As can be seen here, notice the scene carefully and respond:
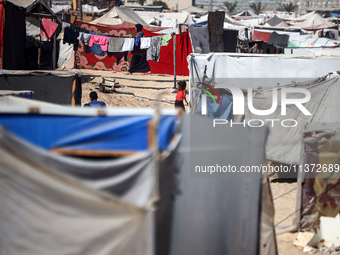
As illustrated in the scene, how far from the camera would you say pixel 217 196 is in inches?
152

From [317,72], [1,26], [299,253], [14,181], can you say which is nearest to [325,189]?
[299,253]

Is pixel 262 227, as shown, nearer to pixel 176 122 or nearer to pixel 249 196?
pixel 249 196

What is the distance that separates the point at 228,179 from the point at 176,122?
939 mm

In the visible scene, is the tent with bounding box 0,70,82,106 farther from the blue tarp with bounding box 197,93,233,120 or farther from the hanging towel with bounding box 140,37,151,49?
the hanging towel with bounding box 140,37,151,49

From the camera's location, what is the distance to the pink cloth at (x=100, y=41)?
18531 millimetres

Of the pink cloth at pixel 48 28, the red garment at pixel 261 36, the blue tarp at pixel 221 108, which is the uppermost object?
the red garment at pixel 261 36

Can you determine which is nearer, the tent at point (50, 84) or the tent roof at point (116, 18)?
the tent at point (50, 84)

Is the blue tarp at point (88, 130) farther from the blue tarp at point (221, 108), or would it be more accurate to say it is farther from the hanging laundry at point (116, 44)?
the hanging laundry at point (116, 44)

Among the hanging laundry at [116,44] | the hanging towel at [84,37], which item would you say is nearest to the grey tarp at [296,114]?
the hanging laundry at [116,44]

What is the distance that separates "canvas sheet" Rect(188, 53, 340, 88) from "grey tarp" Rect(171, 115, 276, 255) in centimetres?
620

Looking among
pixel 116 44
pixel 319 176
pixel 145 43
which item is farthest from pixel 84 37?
pixel 319 176

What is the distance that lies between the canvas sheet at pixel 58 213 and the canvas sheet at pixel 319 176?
3.50 m

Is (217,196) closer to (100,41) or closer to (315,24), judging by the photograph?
(100,41)

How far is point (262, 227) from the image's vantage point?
435cm
